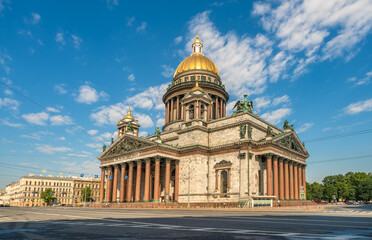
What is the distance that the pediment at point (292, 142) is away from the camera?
56.7 meters

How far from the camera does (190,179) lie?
57000mm

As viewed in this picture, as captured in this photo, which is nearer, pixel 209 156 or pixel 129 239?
pixel 129 239

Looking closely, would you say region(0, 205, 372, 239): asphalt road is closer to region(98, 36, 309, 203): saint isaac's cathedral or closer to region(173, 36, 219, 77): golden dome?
region(98, 36, 309, 203): saint isaac's cathedral

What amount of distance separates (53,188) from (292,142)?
113687mm

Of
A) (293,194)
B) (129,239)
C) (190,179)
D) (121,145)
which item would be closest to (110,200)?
(121,145)

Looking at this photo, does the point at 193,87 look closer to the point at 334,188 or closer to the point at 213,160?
the point at 213,160

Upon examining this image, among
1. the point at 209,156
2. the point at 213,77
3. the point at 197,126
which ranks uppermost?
the point at 213,77

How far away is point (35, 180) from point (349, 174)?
140437mm

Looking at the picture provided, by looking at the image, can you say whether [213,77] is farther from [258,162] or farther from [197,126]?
[258,162]

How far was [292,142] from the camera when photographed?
6159 centimetres

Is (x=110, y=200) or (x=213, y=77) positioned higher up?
(x=213, y=77)

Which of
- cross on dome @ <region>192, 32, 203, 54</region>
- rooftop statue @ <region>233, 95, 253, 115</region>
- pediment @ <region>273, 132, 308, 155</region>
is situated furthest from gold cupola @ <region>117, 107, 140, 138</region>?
pediment @ <region>273, 132, 308, 155</region>

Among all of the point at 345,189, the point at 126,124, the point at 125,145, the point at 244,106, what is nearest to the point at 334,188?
the point at 345,189

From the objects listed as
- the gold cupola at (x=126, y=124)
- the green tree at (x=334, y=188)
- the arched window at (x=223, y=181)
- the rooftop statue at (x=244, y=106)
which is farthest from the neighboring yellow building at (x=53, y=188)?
the green tree at (x=334, y=188)
